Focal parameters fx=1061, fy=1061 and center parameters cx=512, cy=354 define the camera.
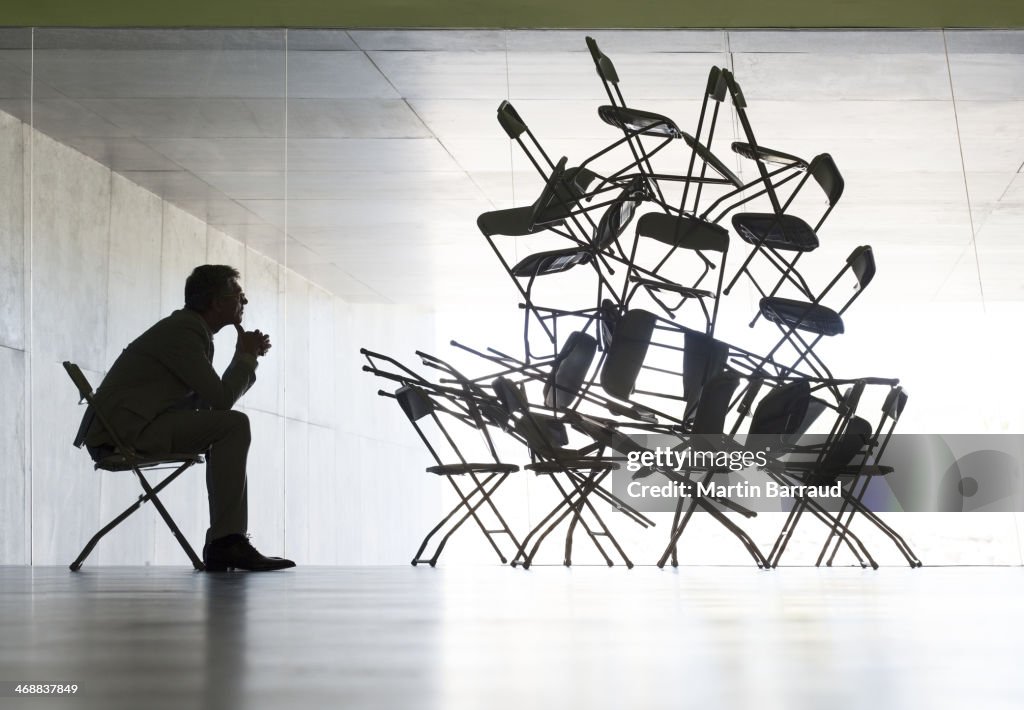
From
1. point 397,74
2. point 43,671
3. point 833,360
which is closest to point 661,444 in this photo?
point 833,360

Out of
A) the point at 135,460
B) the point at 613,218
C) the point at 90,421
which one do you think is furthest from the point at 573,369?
the point at 90,421

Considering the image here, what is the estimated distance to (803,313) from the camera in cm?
326

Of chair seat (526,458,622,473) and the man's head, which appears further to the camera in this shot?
the man's head

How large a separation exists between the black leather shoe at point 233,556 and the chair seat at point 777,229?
1.81 metres

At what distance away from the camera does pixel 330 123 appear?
18.0ft

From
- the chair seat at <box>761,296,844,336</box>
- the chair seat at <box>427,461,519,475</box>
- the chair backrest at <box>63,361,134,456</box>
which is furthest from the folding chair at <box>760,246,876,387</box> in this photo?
the chair backrest at <box>63,361,134,456</box>

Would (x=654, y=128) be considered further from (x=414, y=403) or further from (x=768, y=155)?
(x=414, y=403)

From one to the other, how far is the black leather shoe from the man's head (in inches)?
29.5

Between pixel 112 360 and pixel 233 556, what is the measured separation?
232 centimetres

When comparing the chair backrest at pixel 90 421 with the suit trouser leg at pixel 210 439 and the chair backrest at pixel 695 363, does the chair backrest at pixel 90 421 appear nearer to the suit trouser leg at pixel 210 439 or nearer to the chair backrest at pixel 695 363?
the suit trouser leg at pixel 210 439

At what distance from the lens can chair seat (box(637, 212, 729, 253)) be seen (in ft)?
10.5

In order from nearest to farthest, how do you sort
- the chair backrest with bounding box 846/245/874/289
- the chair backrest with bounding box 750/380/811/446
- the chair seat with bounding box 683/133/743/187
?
the chair backrest with bounding box 750/380/811/446 < the chair seat with bounding box 683/133/743/187 < the chair backrest with bounding box 846/245/874/289

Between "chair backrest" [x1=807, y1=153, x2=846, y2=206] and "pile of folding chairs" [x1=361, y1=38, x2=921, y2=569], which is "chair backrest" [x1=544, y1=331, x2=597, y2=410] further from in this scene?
"chair backrest" [x1=807, y1=153, x2=846, y2=206]

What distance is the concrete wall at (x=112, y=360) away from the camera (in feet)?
16.4
